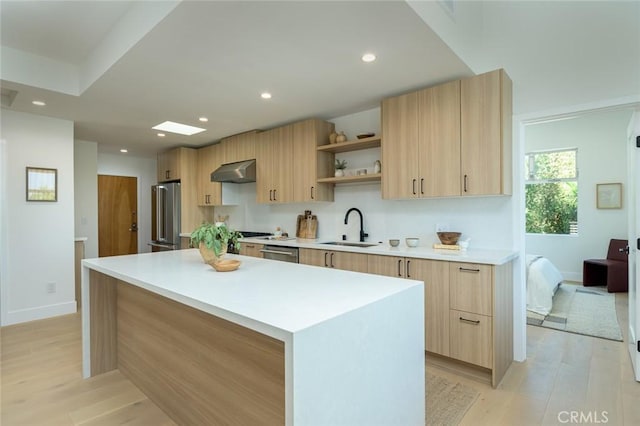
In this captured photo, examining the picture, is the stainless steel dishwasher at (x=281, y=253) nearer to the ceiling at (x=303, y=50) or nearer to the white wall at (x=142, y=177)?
the ceiling at (x=303, y=50)

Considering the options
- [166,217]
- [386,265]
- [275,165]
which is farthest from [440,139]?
[166,217]

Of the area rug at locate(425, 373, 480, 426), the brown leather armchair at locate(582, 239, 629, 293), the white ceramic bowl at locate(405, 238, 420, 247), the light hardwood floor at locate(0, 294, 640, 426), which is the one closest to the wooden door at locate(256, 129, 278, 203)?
the white ceramic bowl at locate(405, 238, 420, 247)

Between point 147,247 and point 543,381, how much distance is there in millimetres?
6923

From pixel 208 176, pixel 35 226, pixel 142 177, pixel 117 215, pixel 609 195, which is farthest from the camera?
pixel 142 177

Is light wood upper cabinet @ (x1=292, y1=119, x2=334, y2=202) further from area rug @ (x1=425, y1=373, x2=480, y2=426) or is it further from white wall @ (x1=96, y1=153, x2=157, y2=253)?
white wall @ (x1=96, y1=153, x2=157, y2=253)

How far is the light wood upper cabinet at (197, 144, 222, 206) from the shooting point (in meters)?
5.25

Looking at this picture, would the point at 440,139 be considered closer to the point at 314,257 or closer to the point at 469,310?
the point at 469,310

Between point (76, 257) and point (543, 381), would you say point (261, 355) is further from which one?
A: point (76, 257)

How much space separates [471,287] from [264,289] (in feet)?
5.49

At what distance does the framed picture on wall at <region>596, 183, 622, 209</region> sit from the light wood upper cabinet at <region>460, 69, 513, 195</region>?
4.03 meters

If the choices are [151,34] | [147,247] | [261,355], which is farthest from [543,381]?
[147,247]

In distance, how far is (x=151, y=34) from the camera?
2.11 m

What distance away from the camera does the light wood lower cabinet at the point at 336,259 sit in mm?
3090

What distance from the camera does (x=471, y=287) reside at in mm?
2436
